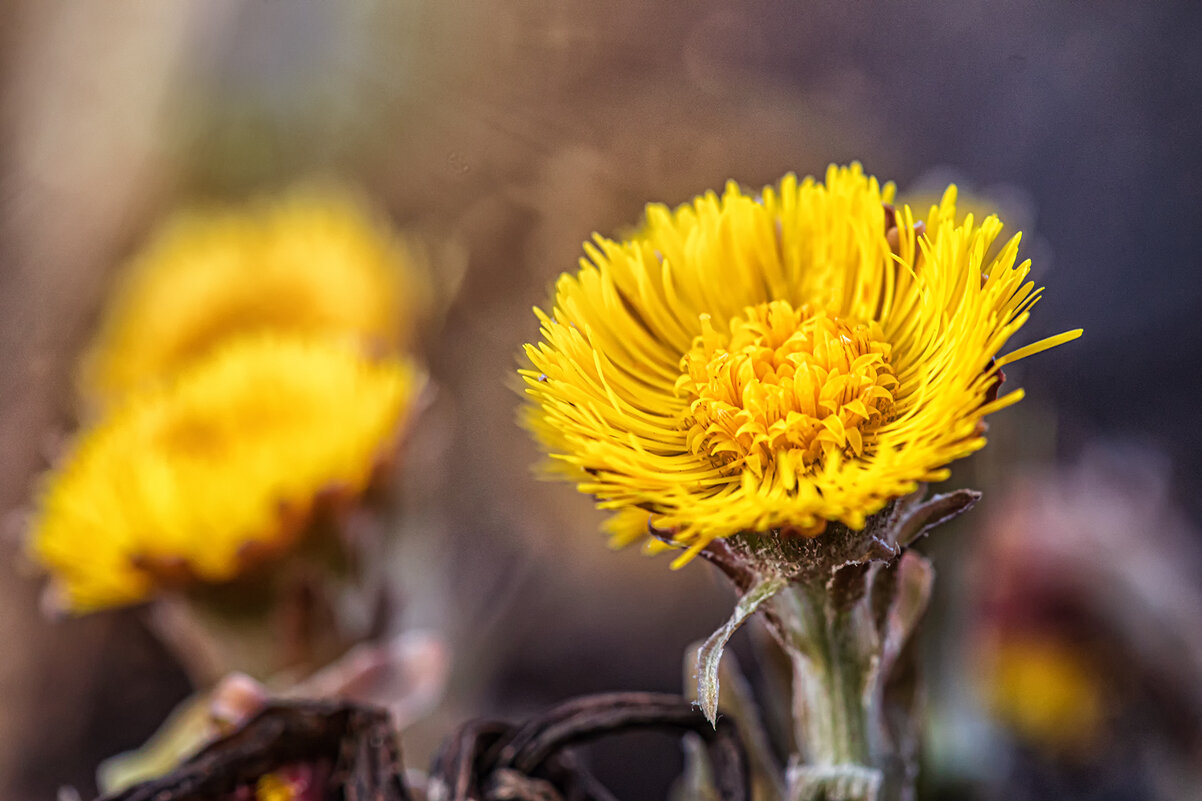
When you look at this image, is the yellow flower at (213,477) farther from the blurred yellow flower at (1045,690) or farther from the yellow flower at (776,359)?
the blurred yellow flower at (1045,690)

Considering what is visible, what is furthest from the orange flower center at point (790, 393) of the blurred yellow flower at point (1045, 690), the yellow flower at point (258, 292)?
the yellow flower at point (258, 292)

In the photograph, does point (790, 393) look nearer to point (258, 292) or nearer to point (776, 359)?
point (776, 359)

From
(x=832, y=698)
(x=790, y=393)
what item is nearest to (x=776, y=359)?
(x=790, y=393)

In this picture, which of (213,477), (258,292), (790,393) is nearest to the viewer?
(790,393)

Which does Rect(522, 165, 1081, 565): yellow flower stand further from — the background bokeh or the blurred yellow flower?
the blurred yellow flower

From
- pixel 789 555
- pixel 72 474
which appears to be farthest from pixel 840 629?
pixel 72 474

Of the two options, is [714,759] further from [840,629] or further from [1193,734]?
[1193,734]
